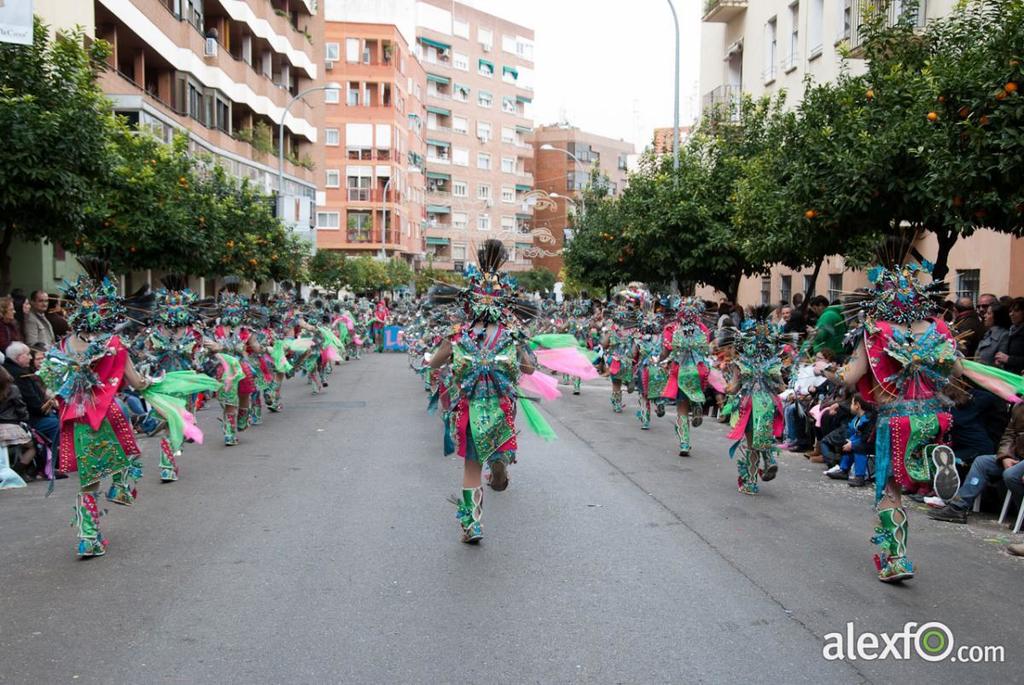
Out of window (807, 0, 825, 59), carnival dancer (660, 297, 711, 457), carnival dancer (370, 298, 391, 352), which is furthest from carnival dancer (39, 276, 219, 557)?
carnival dancer (370, 298, 391, 352)

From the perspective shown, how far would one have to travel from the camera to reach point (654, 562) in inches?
283

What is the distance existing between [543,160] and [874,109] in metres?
83.2

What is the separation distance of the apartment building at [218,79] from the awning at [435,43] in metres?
28.7

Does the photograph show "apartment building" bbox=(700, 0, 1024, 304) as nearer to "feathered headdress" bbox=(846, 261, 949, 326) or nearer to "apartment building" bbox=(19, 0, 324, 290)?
"feathered headdress" bbox=(846, 261, 949, 326)

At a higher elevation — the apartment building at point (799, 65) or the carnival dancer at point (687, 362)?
the apartment building at point (799, 65)

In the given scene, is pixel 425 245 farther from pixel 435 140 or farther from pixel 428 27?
pixel 428 27

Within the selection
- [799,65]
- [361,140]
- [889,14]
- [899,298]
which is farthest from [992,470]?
[361,140]

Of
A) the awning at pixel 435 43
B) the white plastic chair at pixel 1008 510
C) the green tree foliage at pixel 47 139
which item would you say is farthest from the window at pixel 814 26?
the awning at pixel 435 43

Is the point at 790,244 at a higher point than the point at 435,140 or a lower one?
lower

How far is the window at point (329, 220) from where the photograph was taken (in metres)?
69.3

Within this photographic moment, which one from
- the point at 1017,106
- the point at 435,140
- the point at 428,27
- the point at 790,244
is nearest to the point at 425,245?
the point at 435,140

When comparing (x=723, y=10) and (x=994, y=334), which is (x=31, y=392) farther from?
(x=723, y=10)

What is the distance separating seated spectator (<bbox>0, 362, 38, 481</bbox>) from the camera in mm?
10727

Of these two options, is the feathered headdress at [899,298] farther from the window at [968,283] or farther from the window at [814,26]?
the window at [814,26]
